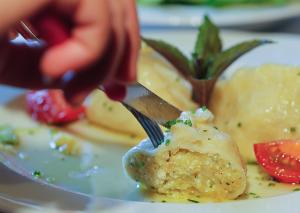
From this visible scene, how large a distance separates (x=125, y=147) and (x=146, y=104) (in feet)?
1.67

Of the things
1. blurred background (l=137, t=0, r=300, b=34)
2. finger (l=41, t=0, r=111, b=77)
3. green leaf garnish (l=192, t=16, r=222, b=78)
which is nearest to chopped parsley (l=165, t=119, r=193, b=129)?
green leaf garnish (l=192, t=16, r=222, b=78)

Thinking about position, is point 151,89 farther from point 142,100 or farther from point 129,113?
point 142,100

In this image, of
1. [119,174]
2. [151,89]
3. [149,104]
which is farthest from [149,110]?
[151,89]

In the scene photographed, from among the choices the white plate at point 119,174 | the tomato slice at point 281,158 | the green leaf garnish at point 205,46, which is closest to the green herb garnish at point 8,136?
the white plate at point 119,174

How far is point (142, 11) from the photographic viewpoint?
2.69 m

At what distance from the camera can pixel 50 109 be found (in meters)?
1.82

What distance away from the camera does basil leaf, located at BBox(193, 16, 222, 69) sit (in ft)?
5.88

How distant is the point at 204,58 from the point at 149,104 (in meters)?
0.59

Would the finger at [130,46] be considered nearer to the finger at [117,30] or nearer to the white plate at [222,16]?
the finger at [117,30]

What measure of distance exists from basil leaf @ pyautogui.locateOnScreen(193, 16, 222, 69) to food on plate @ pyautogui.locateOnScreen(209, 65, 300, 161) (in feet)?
0.34

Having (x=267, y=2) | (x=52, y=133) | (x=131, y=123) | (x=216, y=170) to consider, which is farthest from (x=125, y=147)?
(x=267, y=2)

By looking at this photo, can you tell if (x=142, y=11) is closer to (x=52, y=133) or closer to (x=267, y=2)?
(x=267, y=2)

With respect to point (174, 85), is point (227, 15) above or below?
above

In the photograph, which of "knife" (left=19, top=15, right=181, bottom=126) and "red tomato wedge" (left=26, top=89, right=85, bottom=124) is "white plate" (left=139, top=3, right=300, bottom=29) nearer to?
"red tomato wedge" (left=26, top=89, right=85, bottom=124)
